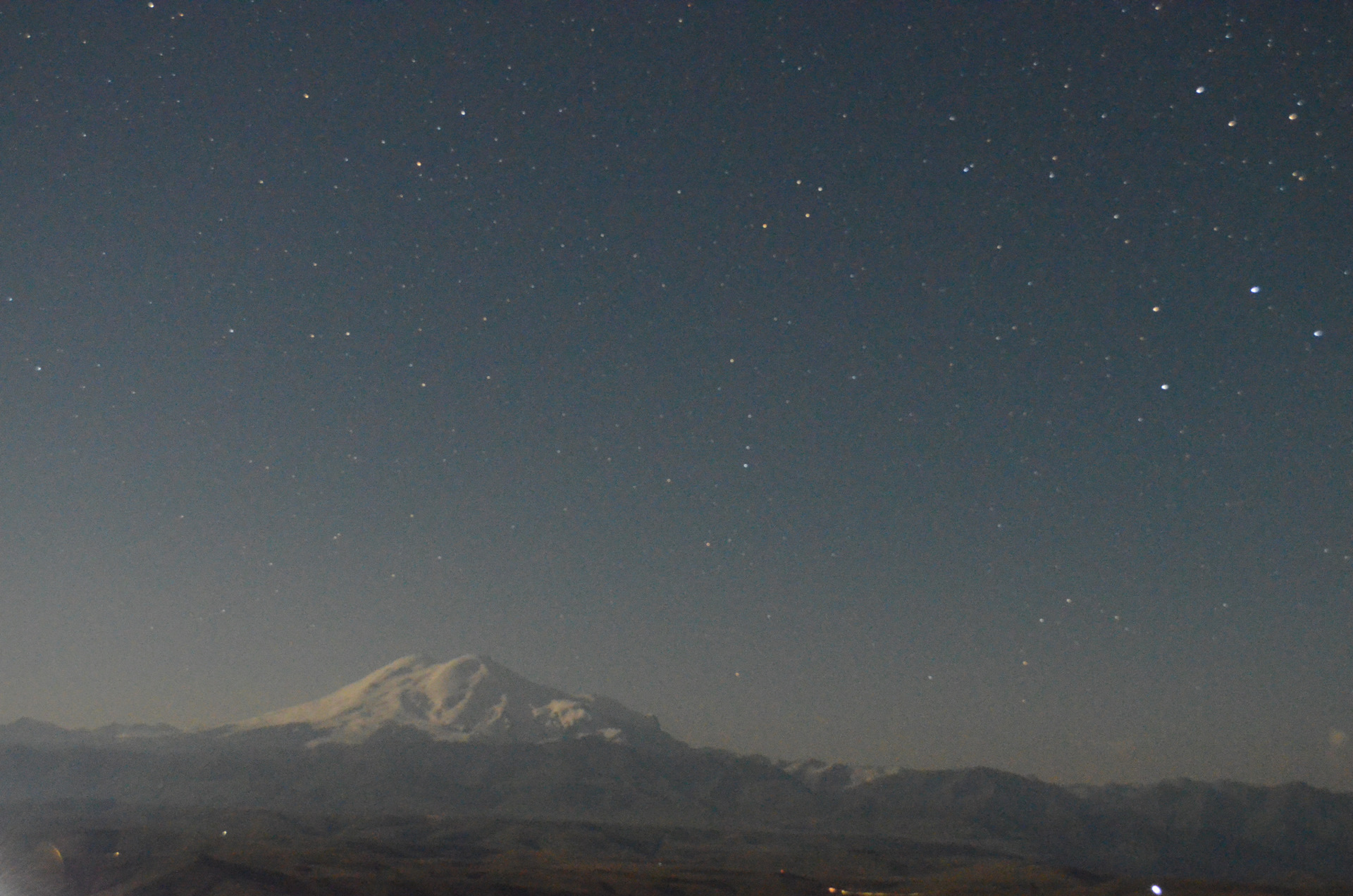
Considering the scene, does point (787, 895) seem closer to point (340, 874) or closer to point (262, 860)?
point (340, 874)

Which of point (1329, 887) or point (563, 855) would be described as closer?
point (1329, 887)

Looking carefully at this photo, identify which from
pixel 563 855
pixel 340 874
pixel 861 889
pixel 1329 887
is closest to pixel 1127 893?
pixel 861 889

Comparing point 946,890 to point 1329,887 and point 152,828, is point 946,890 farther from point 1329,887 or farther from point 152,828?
point 152,828

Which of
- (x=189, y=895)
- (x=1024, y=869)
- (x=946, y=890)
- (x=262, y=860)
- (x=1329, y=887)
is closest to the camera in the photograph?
(x=189, y=895)

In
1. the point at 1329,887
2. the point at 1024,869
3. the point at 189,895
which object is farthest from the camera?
the point at 1024,869

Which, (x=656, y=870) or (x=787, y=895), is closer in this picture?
(x=787, y=895)

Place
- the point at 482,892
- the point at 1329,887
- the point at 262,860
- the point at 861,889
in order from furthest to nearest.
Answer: the point at 1329,887, the point at 861,889, the point at 262,860, the point at 482,892

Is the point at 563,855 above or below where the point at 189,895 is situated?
below

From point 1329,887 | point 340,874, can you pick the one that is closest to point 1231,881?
point 1329,887

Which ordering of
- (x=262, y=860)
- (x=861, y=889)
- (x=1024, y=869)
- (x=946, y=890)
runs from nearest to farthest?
(x=262, y=860) → (x=861, y=889) → (x=946, y=890) → (x=1024, y=869)
